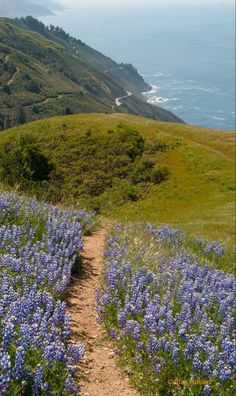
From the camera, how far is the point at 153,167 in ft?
173

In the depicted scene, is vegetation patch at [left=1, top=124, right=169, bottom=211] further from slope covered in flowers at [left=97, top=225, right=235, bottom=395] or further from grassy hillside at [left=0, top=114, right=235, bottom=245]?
slope covered in flowers at [left=97, top=225, right=235, bottom=395]

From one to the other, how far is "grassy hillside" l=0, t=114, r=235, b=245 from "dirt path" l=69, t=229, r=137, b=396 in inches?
825

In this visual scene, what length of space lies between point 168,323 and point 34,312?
2.04 meters

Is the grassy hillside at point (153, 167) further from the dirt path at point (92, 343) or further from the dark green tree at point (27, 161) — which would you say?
the dirt path at point (92, 343)

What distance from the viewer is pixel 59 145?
192 ft

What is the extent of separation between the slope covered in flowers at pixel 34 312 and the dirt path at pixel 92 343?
18.2 inches

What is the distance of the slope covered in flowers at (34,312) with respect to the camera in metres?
5.47

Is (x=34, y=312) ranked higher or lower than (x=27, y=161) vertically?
lower

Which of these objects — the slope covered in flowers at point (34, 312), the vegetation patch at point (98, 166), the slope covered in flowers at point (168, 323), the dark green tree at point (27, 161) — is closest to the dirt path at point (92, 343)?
the slope covered in flowers at point (168, 323)

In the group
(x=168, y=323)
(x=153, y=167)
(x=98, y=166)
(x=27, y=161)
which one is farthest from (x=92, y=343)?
(x=98, y=166)

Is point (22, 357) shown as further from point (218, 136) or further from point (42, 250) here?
point (218, 136)

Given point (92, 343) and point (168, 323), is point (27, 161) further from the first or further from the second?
point (168, 323)

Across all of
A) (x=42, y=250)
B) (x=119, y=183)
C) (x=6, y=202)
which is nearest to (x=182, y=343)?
(x=42, y=250)

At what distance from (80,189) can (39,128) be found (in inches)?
825
